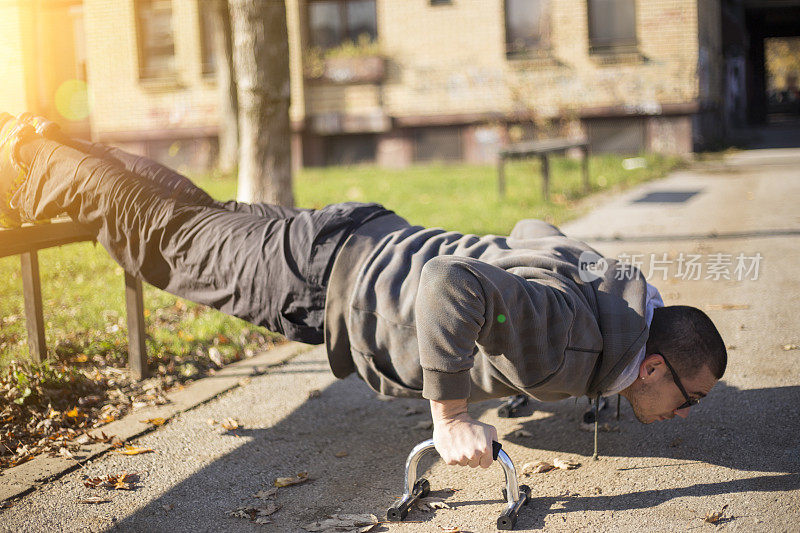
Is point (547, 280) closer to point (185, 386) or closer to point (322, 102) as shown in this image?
point (185, 386)

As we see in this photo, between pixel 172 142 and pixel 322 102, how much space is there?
3723 mm

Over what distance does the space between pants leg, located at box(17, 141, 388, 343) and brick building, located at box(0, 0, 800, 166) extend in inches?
533

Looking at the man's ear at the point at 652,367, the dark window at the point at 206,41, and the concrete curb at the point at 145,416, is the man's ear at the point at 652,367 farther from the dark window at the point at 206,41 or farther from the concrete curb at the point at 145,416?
the dark window at the point at 206,41

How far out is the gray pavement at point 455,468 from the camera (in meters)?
2.84

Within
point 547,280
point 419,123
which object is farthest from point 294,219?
point 419,123

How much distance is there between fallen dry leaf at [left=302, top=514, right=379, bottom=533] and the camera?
279 centimetres

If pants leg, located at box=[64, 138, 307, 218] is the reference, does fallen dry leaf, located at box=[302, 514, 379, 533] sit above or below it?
below

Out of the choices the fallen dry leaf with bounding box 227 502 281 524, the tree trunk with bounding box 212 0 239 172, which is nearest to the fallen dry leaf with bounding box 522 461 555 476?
the fallen dry leaf with bounding box 227 502 281 524

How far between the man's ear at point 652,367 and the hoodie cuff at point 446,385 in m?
0.79

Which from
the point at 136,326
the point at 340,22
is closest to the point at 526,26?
the point at 340,22

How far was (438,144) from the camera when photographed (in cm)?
1728

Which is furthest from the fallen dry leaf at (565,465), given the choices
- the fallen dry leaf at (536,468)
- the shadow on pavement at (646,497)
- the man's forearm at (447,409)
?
the man's forearm at (447,409)

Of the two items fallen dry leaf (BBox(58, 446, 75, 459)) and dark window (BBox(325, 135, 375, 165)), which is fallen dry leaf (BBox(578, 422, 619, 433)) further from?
dark window (BBox(325, 135, 375, 165))

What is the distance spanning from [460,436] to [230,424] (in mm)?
1685
